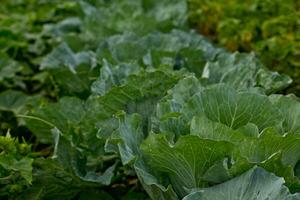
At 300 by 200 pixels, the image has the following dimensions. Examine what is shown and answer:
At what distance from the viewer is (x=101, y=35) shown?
340 centimetres

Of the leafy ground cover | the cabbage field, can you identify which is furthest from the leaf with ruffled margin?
the leafy ground cover

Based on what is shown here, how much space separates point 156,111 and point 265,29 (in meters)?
1.39

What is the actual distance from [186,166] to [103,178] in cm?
44

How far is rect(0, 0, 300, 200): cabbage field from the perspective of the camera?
5.14ft

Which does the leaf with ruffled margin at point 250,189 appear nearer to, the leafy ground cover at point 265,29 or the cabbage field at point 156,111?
the cabbage field at point 156,111

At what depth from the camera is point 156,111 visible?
1.89 meters

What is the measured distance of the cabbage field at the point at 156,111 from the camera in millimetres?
1566

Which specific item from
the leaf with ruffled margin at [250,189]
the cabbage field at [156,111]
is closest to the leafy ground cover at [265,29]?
the cabbage field at [156,111]

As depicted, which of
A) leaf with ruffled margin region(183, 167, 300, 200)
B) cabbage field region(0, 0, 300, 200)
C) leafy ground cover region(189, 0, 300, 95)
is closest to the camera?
leaf with ruffled margin region(183, 167, 300, 200)

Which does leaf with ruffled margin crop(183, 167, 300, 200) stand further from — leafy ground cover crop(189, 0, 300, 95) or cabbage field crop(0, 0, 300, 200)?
leafy ground cover crop(189, 0, 300, 95)

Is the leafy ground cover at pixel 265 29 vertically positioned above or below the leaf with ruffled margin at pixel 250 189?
below

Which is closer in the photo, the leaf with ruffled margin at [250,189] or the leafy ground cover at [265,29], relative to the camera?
the leaf with ruffled margin at [250,189]

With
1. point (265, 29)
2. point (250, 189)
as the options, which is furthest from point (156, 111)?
point (265, 29)

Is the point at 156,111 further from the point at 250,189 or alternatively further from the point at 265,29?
the point at 265,29
